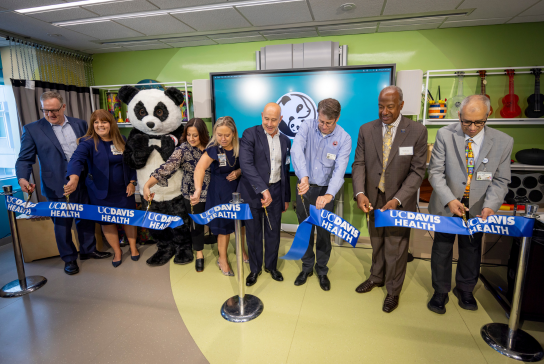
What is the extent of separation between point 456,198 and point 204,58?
137 inches

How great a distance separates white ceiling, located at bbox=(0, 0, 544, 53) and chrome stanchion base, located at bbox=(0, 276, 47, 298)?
2557 millimetres

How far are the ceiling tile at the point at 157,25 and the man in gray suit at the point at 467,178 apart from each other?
286 cm

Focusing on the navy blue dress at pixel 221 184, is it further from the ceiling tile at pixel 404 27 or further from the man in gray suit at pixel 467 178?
the ceiling tile at pixel 404 27

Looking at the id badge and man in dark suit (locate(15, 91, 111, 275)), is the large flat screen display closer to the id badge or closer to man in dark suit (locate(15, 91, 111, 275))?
the id badge

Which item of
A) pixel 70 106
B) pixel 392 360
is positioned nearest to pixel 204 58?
pixel 70 106

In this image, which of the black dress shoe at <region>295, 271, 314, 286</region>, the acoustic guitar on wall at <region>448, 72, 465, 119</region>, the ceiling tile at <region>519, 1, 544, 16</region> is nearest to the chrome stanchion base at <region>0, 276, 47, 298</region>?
the black dress shoe at <region>295, 271, 314, 286</region>

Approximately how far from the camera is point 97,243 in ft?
11.0

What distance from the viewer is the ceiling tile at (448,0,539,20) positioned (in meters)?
2.53

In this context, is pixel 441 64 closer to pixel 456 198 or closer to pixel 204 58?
pixel 456 198

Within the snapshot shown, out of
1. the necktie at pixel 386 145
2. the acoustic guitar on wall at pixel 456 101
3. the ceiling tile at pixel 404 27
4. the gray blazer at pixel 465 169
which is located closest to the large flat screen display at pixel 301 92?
the ceiling tile at pixel 404 27

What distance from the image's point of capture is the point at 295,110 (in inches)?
137

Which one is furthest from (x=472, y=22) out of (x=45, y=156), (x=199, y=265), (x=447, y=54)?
(x=45, y=156)

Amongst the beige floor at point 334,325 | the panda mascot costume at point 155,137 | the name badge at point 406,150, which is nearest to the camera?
the beige floor at point 334,325

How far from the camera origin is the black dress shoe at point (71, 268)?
2827mm
